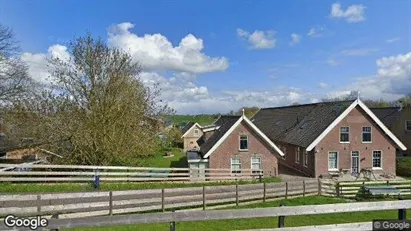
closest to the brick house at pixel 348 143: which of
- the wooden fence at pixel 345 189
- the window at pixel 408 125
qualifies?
the wooden fence at pixel 345 189

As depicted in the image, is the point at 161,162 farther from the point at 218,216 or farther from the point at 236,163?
the point at 218,216

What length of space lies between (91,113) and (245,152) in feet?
40.2

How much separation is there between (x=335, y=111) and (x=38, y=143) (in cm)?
2355

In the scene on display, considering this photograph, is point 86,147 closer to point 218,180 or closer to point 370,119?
point 218,180

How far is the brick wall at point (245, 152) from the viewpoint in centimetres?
2602

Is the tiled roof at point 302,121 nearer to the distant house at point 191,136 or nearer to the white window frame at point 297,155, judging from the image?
the white window frame at point 297,155

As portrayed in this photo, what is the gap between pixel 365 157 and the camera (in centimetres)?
2777

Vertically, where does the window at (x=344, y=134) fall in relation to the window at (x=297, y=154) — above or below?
above

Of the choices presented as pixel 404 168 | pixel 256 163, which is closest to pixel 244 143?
pixel 256 163

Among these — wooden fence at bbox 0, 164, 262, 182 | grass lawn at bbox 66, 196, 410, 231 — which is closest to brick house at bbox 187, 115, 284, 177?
wooden fence at bbox 0, 164, 262, 182

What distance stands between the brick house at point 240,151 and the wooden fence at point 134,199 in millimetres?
8414

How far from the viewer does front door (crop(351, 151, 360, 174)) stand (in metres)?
27.7

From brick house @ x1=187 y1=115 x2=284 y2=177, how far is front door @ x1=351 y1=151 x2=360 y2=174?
21.3 feet

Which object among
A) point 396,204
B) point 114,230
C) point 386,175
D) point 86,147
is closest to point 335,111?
point 386,175
